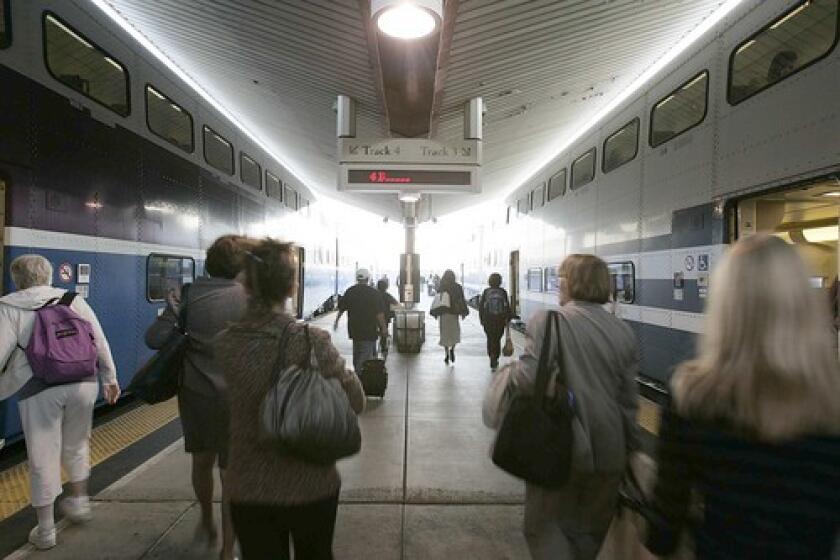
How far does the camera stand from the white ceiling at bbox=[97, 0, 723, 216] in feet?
19.2

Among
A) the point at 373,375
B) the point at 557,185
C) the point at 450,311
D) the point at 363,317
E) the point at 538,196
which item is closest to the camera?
the point at 373,375

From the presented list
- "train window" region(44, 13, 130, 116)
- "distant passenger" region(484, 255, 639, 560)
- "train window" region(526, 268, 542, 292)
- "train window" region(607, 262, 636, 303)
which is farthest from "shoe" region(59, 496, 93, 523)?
"train window" region(526, 268, 542, 292)

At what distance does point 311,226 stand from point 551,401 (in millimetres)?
13661

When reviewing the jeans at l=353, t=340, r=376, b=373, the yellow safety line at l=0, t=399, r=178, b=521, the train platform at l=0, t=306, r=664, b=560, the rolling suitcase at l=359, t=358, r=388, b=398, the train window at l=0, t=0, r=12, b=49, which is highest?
the train window at l=0, t=0, r=12, b=49

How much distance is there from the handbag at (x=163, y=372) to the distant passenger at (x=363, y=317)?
12.9ft

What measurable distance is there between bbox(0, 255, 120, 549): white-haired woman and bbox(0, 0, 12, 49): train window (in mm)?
1928

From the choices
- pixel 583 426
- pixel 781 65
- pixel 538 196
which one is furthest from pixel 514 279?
pixel 583 426

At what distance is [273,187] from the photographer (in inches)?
433

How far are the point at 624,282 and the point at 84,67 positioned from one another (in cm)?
637

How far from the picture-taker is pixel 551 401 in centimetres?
196

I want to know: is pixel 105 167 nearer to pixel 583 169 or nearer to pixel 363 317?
pixel 363 317

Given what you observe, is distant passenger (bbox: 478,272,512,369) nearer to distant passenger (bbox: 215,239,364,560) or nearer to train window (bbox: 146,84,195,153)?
train window (bbox: 146,84,195,153)

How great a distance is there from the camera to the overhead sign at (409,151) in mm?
7715

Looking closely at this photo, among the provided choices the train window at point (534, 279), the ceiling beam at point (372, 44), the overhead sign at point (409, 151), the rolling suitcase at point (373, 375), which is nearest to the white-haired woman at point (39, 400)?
the ceiling beam at point (372, 44)
